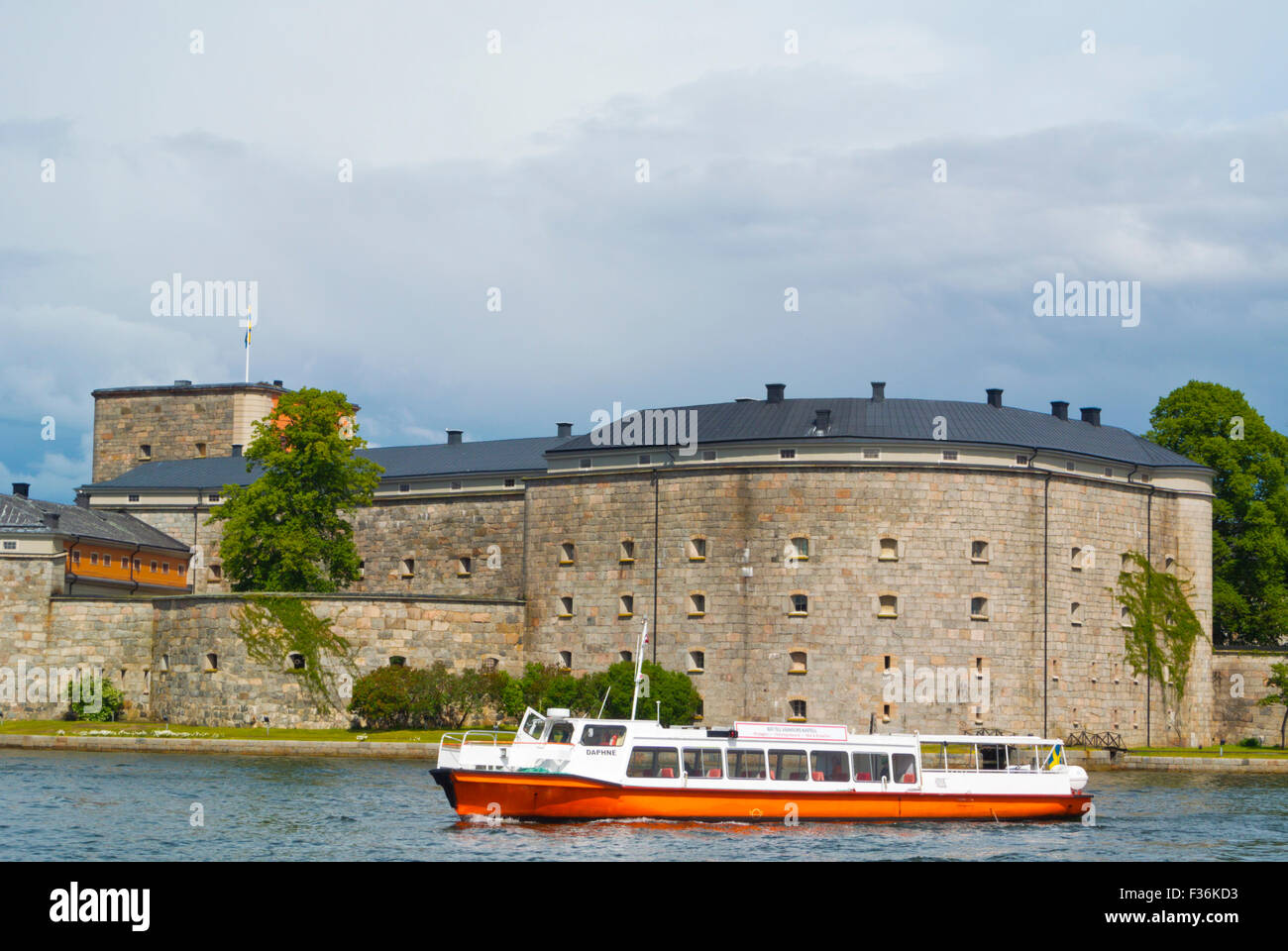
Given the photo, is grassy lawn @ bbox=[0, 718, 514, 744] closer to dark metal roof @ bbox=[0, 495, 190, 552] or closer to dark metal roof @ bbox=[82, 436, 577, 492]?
dark metal roof @ bbox=[0, 495, 190, 552]

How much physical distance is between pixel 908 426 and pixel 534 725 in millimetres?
34908

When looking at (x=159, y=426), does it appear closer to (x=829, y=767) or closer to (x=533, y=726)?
(x=533, y=726)

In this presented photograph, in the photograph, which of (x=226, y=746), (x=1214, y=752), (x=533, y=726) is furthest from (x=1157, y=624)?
(x=533, y=726)

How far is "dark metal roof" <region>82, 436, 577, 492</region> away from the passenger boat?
45301 millimetres

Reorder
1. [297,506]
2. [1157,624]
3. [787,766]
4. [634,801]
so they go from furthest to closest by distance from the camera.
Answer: [1157,624] → [297,506] → [787,766] → [634,801]

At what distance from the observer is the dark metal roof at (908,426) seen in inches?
2975

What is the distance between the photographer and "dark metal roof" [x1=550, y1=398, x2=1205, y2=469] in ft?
248

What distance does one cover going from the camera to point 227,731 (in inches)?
2763

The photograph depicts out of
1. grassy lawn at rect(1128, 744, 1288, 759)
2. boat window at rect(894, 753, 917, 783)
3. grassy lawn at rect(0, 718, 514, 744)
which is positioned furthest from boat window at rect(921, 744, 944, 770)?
grassy lawn at rect(0, 718, 514, 744)

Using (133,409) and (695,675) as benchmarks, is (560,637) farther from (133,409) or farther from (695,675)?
(133,409)

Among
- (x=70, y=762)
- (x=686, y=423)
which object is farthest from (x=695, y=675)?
(x=70, y=762)
